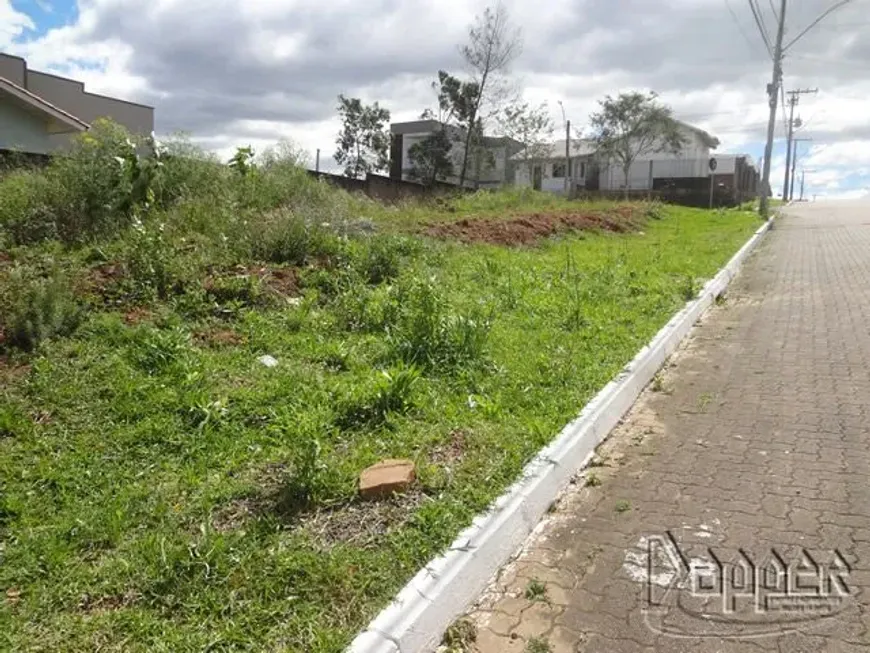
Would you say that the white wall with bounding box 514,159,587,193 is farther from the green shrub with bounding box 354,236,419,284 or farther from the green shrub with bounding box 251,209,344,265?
the green shrub with bounding box 251,209,344,265

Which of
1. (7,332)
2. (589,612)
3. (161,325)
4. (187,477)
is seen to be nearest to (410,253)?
(161,325)

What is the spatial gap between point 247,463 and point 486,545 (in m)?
1.38

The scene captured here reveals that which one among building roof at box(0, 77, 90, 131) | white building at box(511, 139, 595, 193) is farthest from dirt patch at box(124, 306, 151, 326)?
white building at box(511, 139, 595, 193)

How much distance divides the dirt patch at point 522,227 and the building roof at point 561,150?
768 inches

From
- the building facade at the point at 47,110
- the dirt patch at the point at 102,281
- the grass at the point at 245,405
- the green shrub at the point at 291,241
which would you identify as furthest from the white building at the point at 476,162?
the dirt patch at the point at 102,281

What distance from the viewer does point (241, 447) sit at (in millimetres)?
3879

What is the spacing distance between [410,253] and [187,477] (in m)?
5.77

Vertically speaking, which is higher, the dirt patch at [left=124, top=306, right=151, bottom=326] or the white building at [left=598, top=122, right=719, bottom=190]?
the white building at [left=598, top=122, right=719, bottom=190]

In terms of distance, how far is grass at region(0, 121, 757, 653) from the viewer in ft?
8.80

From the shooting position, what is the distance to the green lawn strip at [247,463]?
260 centimetres

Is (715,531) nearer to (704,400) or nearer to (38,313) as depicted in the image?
(704,400)

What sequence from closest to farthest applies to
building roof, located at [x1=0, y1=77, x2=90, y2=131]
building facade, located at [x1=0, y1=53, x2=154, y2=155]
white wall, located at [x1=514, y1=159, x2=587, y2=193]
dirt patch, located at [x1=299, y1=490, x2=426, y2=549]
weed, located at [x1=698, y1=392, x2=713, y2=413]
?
dirt patch, located at [x1=299, y1=490, x2=426, y2=549], weed, located at [x1=698, y1=392, x2=713, y2=413], building roof, located at [x1=0, y1=77, x2=90, y2=131], building facade, located at [x1=0, y1=53, x2=154, y2=155], white wall, located at [x1=514, y1=159, x2=587, y2=193]

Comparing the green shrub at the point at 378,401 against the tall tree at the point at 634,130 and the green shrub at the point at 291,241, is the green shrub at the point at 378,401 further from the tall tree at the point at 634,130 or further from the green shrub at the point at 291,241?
the tall tree at the point at 634,130

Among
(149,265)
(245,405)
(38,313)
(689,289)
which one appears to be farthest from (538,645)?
(689,289)
